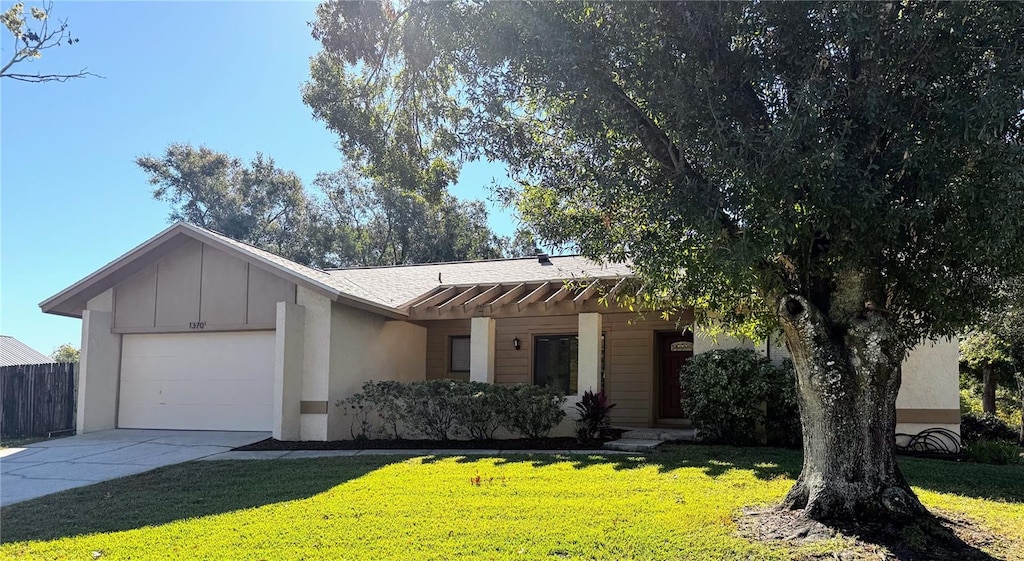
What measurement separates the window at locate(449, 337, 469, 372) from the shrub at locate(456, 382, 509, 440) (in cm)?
369

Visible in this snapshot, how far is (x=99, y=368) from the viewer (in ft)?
46.8

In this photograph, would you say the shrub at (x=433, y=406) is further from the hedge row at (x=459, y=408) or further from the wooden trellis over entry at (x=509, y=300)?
the wooden trellis over entry at (x=509, y=300)

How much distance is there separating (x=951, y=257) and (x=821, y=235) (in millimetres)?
1032

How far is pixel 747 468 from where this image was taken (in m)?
9.11

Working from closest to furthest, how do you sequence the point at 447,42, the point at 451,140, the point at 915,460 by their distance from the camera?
1. the point at 447,42
2. the point at 451,140
3. the point at 915,460

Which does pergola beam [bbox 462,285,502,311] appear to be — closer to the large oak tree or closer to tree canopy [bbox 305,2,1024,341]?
tree canopy [bbox 305,2,1024,341]

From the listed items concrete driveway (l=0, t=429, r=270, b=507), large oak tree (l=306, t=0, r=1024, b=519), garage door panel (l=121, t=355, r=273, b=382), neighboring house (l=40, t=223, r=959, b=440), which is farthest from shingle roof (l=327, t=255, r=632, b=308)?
large oak tree (l=306, t=0, r=1024, b=519)

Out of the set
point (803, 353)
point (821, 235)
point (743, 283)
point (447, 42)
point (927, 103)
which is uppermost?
point (447, 42)

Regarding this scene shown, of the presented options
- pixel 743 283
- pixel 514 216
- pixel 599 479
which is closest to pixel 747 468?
pixel 599 479

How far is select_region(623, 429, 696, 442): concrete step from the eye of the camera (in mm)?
12047

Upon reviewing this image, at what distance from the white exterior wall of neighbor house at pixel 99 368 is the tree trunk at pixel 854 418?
14190 mm

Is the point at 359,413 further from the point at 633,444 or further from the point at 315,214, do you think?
the point at 315,214

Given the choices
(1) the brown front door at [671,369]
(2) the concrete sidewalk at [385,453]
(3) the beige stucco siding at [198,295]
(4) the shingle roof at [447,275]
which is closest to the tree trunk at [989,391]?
(1) the brown front door at [671,369]

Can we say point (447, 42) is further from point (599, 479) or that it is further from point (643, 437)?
point (643, 437)
